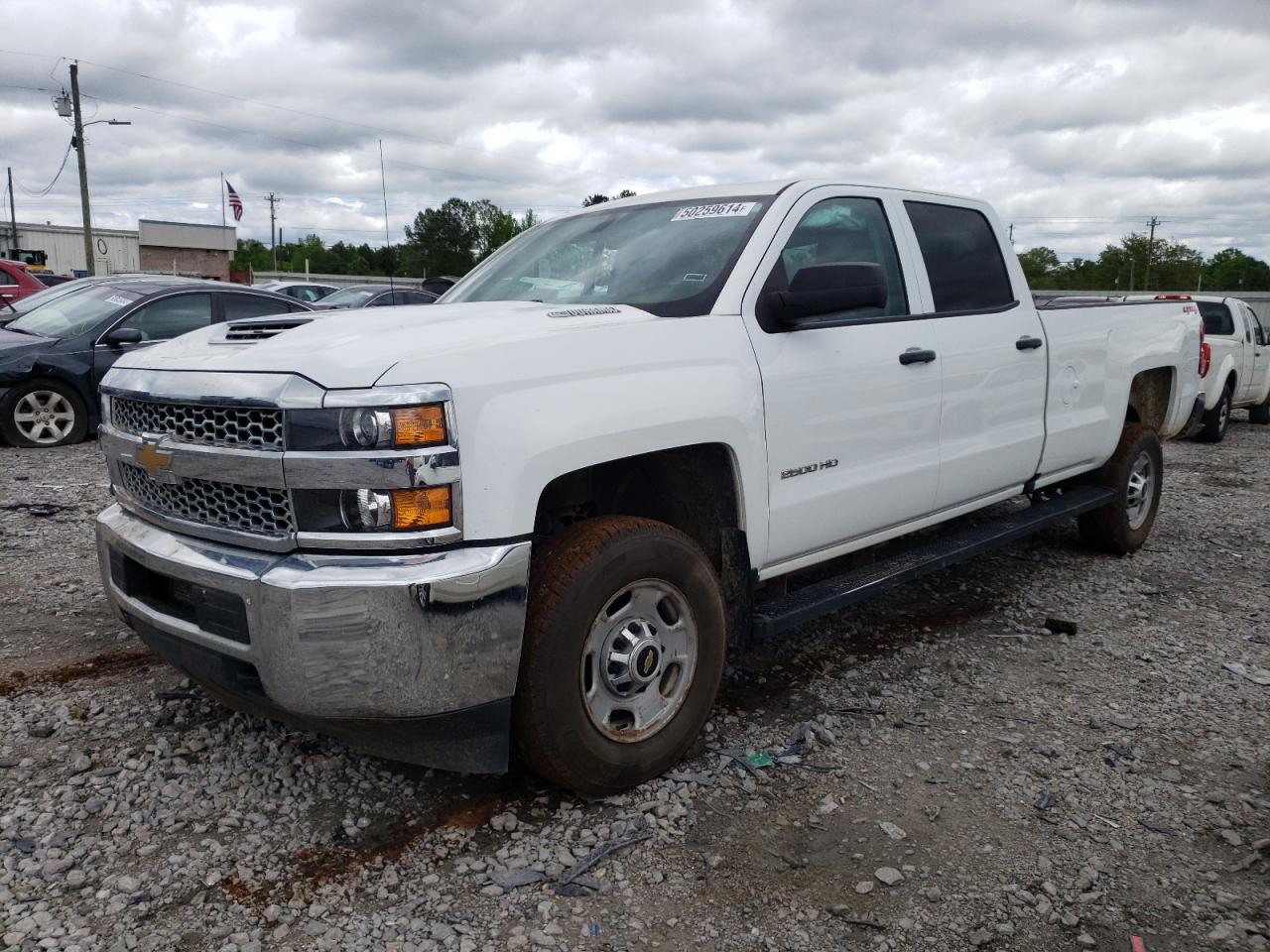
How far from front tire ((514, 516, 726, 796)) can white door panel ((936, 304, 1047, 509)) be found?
153 centimetres

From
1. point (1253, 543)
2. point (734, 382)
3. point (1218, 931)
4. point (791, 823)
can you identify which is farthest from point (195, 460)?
point (1253, 543)

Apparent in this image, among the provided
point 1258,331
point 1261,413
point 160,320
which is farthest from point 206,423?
point 1261,413

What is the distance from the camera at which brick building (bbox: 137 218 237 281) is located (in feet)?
212

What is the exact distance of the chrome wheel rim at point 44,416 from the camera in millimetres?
8773

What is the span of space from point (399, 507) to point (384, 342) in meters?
0.51

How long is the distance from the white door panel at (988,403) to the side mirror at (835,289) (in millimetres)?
933

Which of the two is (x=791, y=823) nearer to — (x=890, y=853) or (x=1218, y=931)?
(x=890, y=853)

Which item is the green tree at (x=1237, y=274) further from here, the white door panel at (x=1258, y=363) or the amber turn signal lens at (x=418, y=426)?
the amber turn signal lens at (x=418, y=426)

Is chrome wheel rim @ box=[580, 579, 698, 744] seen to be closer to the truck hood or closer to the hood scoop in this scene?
the truck hood

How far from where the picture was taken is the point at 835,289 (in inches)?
129

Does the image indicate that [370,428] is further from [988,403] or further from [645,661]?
[988,403]

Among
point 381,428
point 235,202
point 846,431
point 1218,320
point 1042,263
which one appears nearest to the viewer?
point 381,428

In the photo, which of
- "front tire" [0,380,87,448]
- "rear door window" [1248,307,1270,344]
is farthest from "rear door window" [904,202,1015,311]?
"rear door window" [1248,307,1270,344]

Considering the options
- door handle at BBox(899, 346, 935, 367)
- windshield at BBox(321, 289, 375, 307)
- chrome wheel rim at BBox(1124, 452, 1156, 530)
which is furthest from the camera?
windshield at BBox(321, 289, 375, 307)
